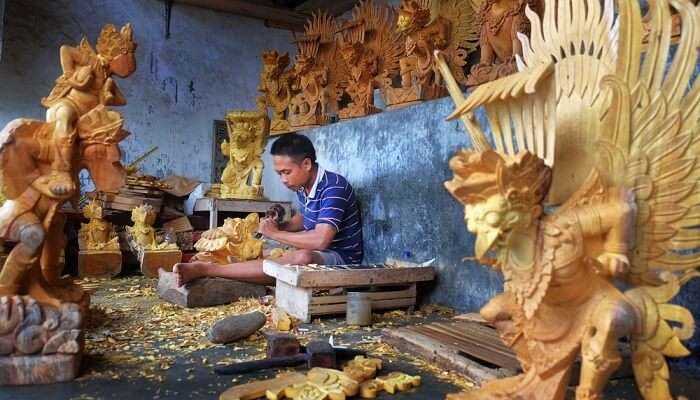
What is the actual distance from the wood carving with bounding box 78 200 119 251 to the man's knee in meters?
2.59

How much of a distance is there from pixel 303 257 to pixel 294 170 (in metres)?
0.68

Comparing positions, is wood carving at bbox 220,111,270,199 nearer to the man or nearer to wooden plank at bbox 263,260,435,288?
the man

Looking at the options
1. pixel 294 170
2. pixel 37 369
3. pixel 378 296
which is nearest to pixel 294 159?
pixel 294 170

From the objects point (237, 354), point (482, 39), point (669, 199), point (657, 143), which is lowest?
point (237, 354)

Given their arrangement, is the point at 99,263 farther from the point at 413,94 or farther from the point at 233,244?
the point at 413,94

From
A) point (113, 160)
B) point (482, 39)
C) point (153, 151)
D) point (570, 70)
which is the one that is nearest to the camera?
point (570, 70)

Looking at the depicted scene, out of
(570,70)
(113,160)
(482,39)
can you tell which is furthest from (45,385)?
(482,39)

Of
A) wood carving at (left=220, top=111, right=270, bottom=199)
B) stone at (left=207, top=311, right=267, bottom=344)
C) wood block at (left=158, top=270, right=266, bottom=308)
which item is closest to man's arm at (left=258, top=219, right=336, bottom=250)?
wood block at (left=158, top=270, right=266, bottom=308)

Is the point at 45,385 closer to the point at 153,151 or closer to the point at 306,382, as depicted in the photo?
the point at 306,382

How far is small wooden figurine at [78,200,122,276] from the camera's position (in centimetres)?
528

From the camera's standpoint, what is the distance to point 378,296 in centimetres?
356

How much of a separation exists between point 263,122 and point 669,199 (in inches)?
193

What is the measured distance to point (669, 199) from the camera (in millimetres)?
1604

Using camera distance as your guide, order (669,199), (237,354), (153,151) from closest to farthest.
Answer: (669,199), (237,354), (153,151)
